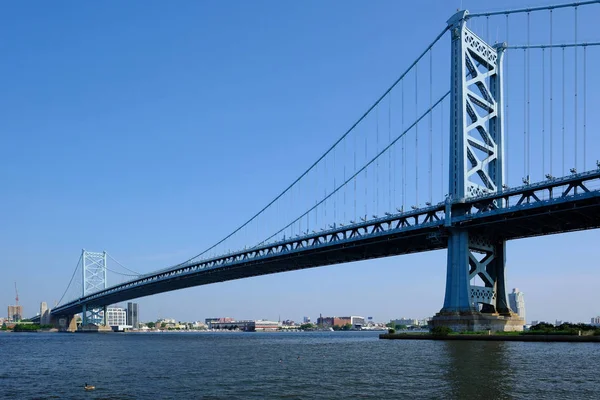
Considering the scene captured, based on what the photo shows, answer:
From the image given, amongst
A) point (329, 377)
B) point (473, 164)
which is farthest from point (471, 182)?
point (329, 377)

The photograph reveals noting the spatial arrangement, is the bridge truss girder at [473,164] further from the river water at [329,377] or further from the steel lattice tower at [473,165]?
the river water at [329,377]

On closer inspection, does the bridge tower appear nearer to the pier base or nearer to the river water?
the pier base

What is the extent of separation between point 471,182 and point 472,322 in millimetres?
15669

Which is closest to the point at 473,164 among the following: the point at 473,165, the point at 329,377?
the point at 473,165

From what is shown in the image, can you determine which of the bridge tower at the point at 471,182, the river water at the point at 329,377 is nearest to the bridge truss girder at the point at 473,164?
the bridge tower at the point at 471,182

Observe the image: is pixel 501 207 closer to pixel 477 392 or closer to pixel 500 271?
pixel 500 271

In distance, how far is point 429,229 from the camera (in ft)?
235

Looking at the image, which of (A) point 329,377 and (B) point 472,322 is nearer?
Result: (A) point 329,377

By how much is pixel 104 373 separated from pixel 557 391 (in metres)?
24.0

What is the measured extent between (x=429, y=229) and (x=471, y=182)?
267 inches

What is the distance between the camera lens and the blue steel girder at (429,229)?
6009 cm

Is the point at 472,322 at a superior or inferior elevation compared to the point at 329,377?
inferior

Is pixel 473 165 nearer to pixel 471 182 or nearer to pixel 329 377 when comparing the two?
pixel 471 182

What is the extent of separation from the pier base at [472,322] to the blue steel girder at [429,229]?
8878 millimetres
